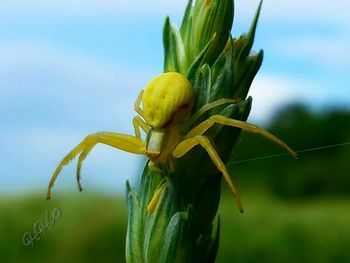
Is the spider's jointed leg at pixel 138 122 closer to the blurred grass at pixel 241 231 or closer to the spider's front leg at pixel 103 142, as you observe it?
the spider's front leg at pixel 103 142

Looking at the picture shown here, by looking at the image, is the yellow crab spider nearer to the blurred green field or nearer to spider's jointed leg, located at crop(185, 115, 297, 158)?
spider's jointed leg, located at crop(185, 115, 297, 158)

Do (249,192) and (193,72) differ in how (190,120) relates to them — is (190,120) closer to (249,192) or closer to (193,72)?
(193,72)

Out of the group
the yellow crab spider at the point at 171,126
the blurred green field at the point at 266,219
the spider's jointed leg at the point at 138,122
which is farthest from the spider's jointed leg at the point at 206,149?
the blurred green field at the point at 266,219

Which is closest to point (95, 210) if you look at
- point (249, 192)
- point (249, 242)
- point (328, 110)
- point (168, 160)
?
point (249, 242)

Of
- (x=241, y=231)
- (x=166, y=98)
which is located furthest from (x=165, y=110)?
(x=241, y=231)

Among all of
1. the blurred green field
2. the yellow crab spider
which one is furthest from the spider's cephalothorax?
the blurred green field

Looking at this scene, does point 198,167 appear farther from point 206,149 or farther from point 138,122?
point 138,122
